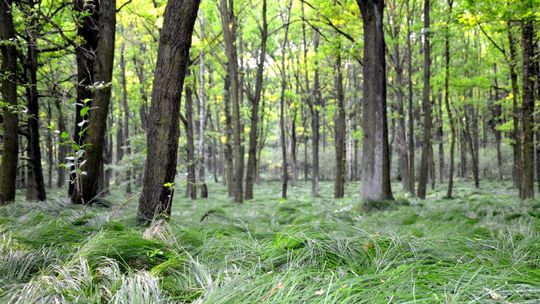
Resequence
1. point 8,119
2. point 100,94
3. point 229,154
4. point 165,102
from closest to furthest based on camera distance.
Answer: point 165,102, point 100,94, point 8,119, point 229,154

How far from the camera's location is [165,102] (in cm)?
435

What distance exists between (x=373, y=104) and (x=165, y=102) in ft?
15.6

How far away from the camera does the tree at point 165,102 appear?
169 inches

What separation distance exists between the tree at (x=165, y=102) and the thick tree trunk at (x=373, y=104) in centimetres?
444

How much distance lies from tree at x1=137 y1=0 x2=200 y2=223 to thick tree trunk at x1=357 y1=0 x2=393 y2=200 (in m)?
4.44

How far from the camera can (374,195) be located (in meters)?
7.55

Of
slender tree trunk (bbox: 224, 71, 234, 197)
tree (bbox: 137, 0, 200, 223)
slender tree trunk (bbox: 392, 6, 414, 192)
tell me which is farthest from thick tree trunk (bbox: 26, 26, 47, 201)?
slender tree trunk (bbox: 392, 6, 414, 192)

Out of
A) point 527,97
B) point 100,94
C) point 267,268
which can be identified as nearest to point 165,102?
point 100,94

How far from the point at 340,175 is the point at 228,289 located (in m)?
13.4

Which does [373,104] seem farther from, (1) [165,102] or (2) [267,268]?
(2) [267,268]

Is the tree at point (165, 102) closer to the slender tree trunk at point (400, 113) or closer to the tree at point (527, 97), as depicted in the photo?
the tree at point (527, 97)

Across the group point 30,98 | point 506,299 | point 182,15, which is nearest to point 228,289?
point 506,299

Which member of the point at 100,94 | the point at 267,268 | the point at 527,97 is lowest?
the point at 267,268

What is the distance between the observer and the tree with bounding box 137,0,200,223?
430 cm
